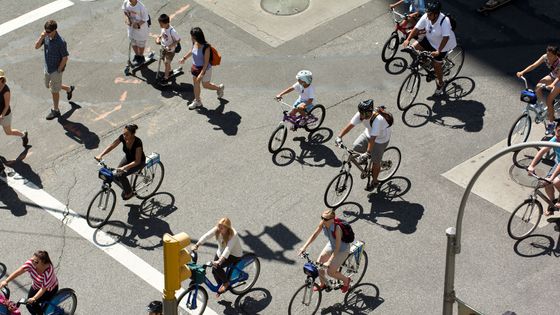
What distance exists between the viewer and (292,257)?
50.5 feet

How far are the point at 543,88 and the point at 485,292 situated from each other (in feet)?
14.7

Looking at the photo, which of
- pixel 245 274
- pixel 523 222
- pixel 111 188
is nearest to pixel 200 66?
pixel 111 188

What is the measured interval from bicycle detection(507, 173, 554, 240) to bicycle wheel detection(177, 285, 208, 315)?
5.12 meters

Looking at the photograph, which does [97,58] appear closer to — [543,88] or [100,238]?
[100,238]

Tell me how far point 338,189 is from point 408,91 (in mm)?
3390

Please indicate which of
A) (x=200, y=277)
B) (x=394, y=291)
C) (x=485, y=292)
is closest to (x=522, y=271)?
(x=485, y=292)

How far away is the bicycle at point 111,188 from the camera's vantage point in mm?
15785

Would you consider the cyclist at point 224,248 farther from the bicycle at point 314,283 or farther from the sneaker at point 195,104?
the sneaker at point 195,104

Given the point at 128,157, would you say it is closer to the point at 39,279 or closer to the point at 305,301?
the point at 39,279

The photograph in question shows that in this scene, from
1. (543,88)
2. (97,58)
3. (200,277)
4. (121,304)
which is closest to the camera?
(200,277)

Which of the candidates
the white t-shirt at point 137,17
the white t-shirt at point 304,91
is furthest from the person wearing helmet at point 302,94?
A: the white t-shirt at point 137,17

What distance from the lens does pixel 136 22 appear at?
19.6 metres

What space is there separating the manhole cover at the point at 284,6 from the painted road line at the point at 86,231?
7386 mm

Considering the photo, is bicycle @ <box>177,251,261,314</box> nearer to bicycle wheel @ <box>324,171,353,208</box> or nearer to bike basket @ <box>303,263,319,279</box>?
bike basket @ <box>303,263,319,279</box>
